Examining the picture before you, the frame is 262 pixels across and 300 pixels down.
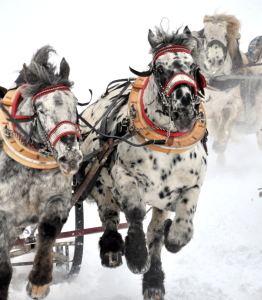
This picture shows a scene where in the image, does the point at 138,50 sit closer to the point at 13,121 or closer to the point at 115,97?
the point at 115,97

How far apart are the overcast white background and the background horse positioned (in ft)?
1.97

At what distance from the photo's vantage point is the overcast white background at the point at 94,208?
5.19 metres

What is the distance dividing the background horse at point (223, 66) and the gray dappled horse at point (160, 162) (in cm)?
444

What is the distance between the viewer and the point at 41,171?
12.9ft

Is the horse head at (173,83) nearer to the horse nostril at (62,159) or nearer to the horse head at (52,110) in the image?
the horse head at (52,110)

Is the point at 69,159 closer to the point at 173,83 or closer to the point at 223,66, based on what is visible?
the point at 173,83

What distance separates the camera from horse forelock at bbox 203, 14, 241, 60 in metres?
9.15

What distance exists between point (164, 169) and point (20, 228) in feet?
3.93

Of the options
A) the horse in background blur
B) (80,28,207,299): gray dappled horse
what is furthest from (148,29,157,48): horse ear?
the horse in background blur

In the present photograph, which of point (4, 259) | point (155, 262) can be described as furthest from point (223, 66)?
point (4, 259)

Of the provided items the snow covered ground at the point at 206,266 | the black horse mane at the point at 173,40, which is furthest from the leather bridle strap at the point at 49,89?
the snow covered ground at the point at 206,266

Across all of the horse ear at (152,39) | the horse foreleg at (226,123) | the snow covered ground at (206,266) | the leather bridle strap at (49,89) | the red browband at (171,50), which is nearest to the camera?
the leather bridle strap at (49,89)

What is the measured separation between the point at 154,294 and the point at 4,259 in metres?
1.51

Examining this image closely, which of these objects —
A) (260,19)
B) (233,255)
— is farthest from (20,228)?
(260,19)
